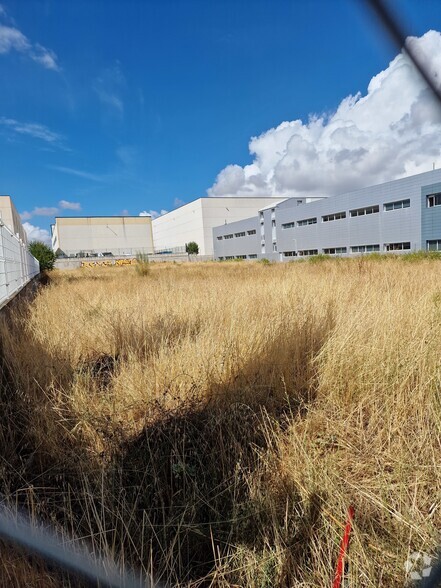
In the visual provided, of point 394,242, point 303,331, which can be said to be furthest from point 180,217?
point 303,331

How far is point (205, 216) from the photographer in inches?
2795

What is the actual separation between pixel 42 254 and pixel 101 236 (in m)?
55.2

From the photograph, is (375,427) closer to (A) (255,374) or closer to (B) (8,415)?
(A) (255,374)

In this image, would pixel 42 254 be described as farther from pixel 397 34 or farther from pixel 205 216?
pixel 205 216

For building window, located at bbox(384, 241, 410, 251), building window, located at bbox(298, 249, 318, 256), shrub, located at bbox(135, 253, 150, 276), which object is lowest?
shrub, located at bbox(135, 253, 150, 276)

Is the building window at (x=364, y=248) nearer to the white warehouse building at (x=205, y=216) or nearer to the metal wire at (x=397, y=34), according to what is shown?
the white warehouse building at (x=205, y=216)

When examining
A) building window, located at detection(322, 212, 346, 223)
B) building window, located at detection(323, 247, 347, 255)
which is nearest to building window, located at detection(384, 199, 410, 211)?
building window, located at detection(322, 212, 346, 223)

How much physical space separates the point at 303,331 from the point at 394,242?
117ft

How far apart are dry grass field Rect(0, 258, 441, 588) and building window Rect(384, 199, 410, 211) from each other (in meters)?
34.4

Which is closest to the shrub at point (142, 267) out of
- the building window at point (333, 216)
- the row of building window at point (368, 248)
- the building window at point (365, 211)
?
the row of building window at point (368, 248)

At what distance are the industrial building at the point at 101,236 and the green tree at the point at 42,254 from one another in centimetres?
4701

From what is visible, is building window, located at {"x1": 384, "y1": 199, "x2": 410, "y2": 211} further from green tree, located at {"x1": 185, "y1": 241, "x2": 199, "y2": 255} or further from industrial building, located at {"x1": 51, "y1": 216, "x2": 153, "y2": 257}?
industrial building, located at {"x1": 51, "y1": 216, "x2": 153, "y2": 257}

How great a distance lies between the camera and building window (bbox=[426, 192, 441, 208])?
94.1 ft

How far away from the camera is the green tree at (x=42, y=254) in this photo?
22.7 metres
